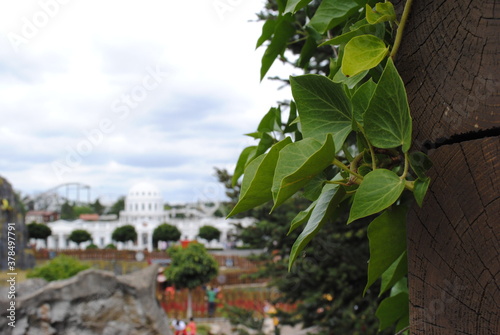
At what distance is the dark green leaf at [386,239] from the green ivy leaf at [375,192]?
55mm

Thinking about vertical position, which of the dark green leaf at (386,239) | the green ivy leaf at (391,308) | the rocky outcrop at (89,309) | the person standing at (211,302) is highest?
the dark green leaf at (386,239)

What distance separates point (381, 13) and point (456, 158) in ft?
0.29

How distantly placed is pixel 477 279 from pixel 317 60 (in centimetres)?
224

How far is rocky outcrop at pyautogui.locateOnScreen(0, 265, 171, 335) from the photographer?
11.4 ft

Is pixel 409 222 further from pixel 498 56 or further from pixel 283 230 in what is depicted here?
pixel 283 230

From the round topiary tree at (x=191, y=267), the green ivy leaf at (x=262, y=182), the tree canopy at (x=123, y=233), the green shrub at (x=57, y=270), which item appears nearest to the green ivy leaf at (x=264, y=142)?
the green ivy leaf at (x=262, y=182)

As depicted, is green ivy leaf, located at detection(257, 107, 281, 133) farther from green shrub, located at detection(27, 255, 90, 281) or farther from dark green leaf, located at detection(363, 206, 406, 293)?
green shrub, located at detection(27, 255, 90, 281)

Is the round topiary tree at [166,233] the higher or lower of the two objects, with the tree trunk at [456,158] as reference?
higher

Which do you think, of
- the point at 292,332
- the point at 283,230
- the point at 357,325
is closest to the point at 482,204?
the point at 357,325

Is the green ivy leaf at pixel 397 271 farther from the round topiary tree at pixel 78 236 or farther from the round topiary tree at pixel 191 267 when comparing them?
the round topiary tree at pixel 78 236

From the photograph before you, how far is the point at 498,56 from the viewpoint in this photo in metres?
0.21

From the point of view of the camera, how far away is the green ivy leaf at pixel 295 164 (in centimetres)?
22

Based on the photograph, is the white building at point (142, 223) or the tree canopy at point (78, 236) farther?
the white building at point (142, 223)

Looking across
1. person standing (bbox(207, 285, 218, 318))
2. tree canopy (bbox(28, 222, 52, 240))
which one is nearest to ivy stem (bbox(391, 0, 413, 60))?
person standing (bbox(207, 285, 218, 318))
